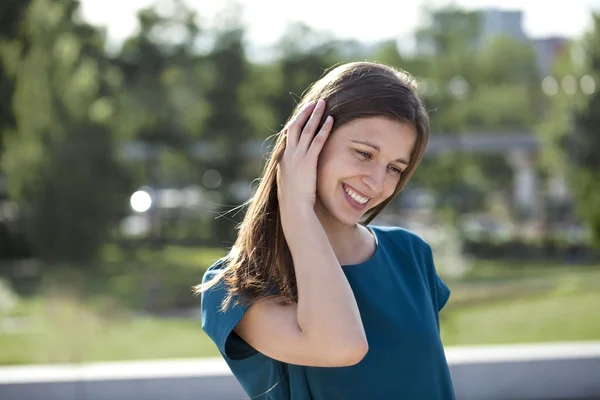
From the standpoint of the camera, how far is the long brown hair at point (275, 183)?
1.36m

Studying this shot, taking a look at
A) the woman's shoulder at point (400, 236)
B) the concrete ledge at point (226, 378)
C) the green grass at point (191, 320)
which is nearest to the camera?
the woman's shoulder at point (400, 236)

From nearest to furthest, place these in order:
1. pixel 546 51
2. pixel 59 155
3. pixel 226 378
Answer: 1. pixel 226 378
2. pixel 59 155
3. pixel 546 51

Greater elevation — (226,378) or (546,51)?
(546,51)

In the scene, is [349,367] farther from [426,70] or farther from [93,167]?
[426,70]

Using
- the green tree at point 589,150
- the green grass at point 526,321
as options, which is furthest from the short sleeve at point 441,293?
the green tree at point 589,150

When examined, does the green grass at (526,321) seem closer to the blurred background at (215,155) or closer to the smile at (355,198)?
the blurred background at (215,155)

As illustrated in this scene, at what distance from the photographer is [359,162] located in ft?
4.53

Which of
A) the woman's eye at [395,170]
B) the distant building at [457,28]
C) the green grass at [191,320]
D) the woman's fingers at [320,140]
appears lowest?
the green grass at [191,320]

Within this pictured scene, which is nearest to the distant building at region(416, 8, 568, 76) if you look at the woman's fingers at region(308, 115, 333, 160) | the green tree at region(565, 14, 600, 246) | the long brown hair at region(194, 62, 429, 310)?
the green tree at region(565, 14, 600, 246)

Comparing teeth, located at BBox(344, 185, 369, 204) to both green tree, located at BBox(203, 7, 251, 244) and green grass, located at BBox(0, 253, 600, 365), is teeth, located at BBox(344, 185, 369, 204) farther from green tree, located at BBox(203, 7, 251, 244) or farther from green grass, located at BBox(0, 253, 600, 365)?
green tree, located at BBox(203, 7, 251, 244)

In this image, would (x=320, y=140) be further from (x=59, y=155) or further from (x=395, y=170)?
→ (x=59, y=155)

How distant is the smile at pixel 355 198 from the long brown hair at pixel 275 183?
0.40ft

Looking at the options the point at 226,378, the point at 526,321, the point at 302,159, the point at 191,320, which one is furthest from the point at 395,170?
the point at 191,320

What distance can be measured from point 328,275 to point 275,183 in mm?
252
